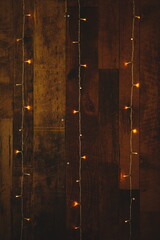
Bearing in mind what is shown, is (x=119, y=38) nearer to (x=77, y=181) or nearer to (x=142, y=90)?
(x=142, y=90)

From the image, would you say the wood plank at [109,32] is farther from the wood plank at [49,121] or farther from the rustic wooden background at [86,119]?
A: the wood plank at [49,121]

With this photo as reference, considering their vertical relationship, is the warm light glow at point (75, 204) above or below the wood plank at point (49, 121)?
below

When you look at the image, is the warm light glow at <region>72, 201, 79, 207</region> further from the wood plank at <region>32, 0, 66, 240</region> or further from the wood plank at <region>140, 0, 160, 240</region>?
the wood plank at <region>140, 0, 160, 240</region>

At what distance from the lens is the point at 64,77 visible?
2238 millimetres

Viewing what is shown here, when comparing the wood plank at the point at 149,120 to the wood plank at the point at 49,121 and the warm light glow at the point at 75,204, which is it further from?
the wood plank at the point at 49,121

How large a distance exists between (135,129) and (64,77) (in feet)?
2.50

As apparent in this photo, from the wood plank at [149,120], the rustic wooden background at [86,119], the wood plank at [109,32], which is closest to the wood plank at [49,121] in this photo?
the rustic wooden background at [86,119]

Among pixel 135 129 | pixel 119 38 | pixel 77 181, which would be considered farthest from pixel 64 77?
pixel 77 181

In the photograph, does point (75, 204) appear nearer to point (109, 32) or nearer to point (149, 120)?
point (149, 120)

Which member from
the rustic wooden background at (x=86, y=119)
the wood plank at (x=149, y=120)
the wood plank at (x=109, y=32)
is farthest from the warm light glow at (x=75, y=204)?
the wood plank at (x=109, y=32)

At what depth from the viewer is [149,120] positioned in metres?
2.21

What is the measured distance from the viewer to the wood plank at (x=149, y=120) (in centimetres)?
220

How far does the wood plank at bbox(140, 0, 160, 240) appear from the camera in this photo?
7.20ft

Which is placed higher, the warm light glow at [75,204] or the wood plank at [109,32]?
the wood plank at [109,32]
